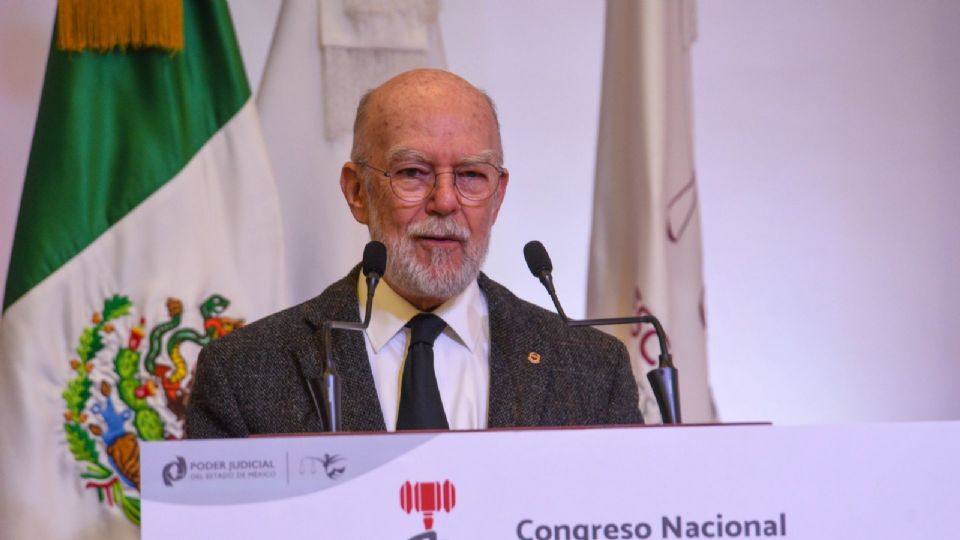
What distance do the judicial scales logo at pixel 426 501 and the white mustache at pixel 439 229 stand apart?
1006mm

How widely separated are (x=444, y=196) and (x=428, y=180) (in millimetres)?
62

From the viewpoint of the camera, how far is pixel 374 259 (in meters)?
2.06

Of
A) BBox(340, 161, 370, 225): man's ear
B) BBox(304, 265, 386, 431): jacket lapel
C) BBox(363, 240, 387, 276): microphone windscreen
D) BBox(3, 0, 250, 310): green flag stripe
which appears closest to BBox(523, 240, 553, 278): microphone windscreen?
BBox(363, 240, 387, 276): microphone windscreen

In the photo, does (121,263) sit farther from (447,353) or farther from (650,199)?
(650,199)

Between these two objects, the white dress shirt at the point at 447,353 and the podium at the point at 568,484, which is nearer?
the podium at the point at 568,484

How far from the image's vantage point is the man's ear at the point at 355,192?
2.53 m

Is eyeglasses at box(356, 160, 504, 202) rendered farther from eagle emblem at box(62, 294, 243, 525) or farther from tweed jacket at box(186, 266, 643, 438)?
eagle emblem at box(62, 294, 243, 525)

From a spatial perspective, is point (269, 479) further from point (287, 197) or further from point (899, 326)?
point (899, 326)

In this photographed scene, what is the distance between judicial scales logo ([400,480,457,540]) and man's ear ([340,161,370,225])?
3.83 ft

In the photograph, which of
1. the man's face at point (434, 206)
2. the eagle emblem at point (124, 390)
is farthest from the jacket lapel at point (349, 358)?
the eagle emblem at point (124, 390)

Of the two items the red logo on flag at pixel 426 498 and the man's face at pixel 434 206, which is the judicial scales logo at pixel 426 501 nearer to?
the red logo on flag at pixel 426 498

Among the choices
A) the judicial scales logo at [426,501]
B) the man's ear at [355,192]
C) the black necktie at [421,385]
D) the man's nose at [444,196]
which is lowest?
the judicial scales logo at [426,501]

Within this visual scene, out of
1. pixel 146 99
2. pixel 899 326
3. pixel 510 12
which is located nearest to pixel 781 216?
pixel 899 326

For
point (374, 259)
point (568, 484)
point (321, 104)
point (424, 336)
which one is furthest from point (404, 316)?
point (321, 104)
